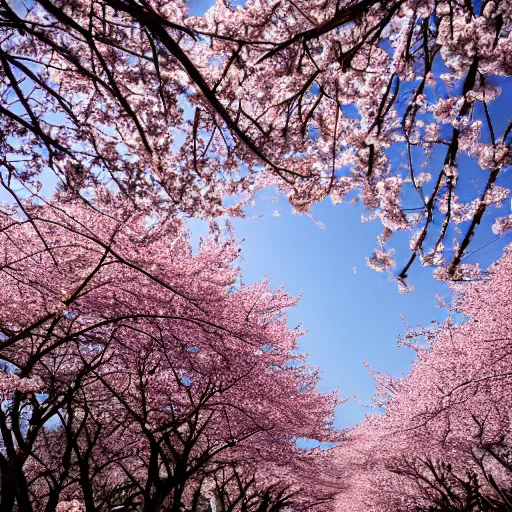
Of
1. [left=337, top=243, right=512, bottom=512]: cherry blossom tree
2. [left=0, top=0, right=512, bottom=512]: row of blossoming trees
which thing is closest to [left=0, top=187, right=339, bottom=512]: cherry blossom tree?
[left=0, top=0, right=512, bottom=512]: row of blossoming trees

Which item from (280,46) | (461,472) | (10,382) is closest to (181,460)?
(10,382)

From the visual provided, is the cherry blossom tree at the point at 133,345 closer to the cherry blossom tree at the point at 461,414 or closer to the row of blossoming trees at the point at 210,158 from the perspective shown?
the row of blossoming trees at the point at 210,158

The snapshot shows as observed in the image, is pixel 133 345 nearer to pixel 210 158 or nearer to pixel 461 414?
pixel 210 158

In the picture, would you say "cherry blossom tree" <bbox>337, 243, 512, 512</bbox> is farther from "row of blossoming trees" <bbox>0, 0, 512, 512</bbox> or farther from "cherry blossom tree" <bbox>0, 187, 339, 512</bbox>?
"cherry blossom tree" <bbox>0, 187, 339, 512</bbox>

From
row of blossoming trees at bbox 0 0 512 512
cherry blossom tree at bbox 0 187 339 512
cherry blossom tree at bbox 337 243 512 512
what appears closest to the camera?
row of blossoming trees at bbox 0 0 512 512

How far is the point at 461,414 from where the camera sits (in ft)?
39.5

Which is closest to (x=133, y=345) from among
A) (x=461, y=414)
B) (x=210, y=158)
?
(x=210, y=158)

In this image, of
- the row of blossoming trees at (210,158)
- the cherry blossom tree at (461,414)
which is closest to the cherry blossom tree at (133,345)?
the row of blossoming trees at (210,158)

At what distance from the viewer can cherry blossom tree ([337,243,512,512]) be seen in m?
10.1

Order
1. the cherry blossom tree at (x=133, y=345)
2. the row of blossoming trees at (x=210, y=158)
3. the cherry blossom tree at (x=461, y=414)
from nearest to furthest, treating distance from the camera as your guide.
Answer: the row of blossoming trees at (x=210, y=158) → the cherry blossom tree at (x=133, y=345) → the cherry blossom tree at (x=461, y=414)

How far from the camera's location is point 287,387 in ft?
33.8

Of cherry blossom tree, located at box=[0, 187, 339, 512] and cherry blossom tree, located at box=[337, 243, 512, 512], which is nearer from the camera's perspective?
cherry blossom tree, located at box=[0, 187, 339, 512]

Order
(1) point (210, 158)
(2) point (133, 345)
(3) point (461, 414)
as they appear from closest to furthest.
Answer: (1) point (210, 158) < (2) point (133, 345) < (3) point (461, 414)

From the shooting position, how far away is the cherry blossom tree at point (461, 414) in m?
10.1
